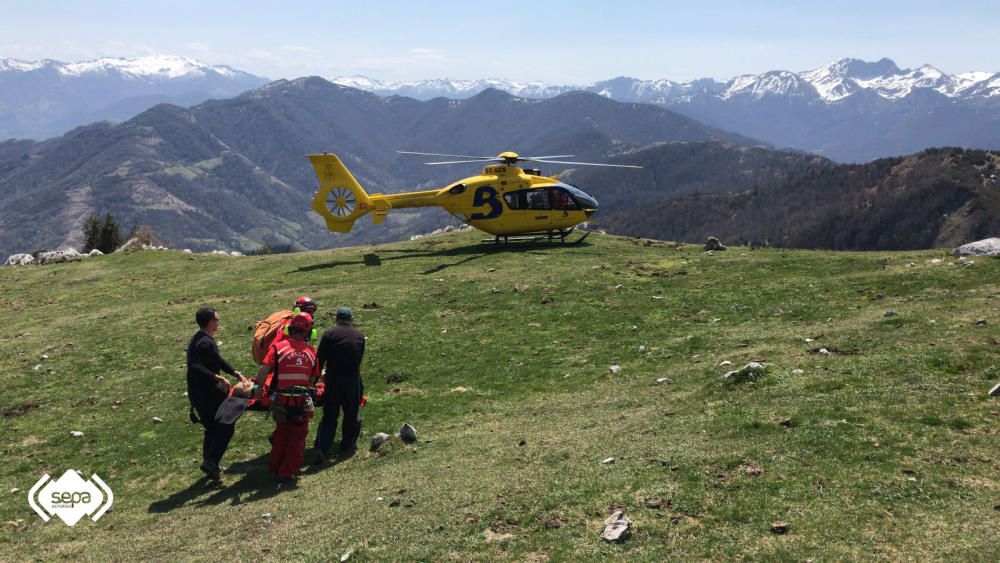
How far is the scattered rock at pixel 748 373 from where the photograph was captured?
1216 centimetres

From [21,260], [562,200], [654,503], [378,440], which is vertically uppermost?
[562,200]

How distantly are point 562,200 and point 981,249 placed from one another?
1989 cm

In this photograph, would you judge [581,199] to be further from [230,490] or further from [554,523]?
[554,523]

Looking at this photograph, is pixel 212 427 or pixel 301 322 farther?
pixel 212 427

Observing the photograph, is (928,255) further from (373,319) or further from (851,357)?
(373,319)

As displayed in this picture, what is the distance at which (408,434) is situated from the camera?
1216 centimetres

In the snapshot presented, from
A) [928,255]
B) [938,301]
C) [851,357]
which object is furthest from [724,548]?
[928,255]

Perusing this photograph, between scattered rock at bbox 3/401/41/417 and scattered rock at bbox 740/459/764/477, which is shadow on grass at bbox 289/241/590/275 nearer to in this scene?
scattered rock at bbox 3/401/41/417

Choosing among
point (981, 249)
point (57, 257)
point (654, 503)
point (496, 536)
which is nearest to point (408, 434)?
point (496, 536)

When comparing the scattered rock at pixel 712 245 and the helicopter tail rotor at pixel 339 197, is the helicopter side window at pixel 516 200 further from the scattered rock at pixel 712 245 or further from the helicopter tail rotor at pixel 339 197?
the scattered rock at pixel 712 245

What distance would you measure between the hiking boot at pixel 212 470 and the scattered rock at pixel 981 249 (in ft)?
80.4

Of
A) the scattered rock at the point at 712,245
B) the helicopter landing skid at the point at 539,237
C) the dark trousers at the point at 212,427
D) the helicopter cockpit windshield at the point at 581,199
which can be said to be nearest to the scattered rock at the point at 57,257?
the helicopter landing skid at the point at 539,237

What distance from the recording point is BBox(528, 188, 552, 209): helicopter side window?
3547 cm

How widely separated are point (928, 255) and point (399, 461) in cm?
2304
